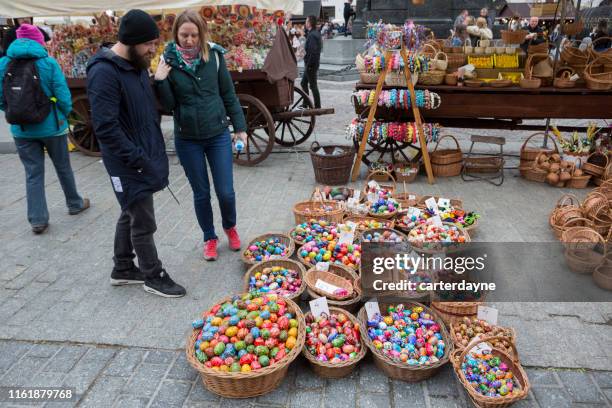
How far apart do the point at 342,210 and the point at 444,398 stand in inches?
83.7

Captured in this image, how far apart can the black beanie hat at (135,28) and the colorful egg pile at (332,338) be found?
6.19ft

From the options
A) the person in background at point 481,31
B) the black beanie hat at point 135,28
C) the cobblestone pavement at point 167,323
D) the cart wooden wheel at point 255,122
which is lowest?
the cobblestone pavement at point 167,323

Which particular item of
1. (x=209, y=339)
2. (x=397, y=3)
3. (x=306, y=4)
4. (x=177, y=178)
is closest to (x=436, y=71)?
(x=177, y=178)

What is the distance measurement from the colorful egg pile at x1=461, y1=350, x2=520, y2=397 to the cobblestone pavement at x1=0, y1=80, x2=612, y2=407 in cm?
14

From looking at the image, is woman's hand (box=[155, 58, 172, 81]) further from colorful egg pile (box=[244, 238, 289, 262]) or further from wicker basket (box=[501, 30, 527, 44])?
wicker basket (box=[501, 30, 527, 44])

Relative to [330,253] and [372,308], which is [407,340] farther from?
[330,253]

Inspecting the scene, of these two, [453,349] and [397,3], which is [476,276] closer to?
[453,349]

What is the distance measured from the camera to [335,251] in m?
3.42

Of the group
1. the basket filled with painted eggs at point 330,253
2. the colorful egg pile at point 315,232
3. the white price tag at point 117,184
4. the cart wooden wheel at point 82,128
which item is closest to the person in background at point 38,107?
the white price tag at point 117,184

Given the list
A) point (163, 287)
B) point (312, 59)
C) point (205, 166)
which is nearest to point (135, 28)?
point (205, 166)

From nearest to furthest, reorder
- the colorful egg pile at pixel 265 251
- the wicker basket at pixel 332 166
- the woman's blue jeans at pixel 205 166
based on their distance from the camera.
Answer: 1. the woman's blue jeans at pixel 205 166
2. the colorful egg pile at pixel 265 251
3. the wicker basket at pixel 332 166

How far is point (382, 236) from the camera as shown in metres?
3.52

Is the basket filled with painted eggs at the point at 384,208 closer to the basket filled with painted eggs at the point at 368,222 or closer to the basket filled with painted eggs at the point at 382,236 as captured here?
the basket filled with painted eggs at the point at 368,222

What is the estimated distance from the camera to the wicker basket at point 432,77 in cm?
529
